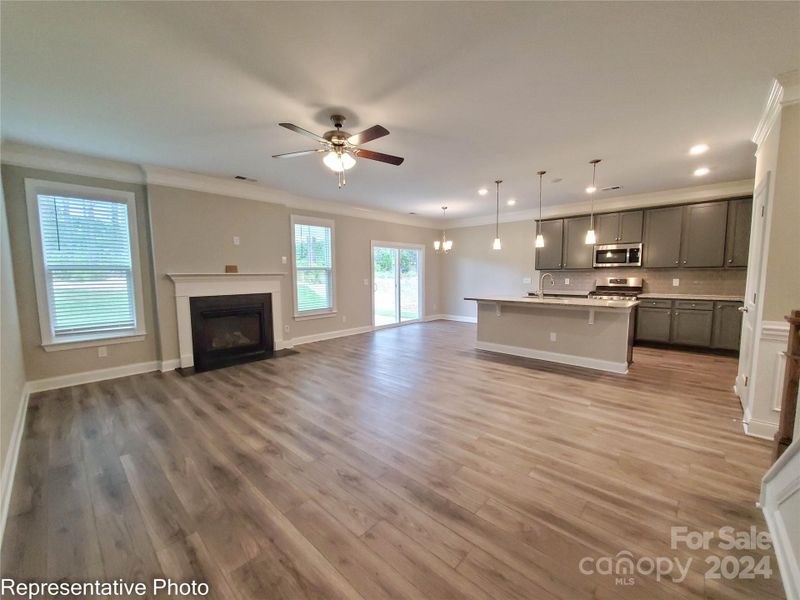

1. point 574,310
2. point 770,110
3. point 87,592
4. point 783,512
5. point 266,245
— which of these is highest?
point 770,110

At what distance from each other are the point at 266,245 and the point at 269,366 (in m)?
2.07

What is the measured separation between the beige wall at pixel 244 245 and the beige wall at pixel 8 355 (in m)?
1.27

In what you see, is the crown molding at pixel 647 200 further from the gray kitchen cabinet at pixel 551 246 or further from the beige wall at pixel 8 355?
the beige wall at pixel 8 355

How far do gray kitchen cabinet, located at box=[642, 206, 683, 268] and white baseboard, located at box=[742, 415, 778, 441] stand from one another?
143 inches

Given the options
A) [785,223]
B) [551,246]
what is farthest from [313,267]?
[785,223]

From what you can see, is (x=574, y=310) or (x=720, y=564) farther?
(x=574, y=310)

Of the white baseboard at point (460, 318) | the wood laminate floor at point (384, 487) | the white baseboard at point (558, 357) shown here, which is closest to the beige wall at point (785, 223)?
the wood laminate floor at point (384, 487)

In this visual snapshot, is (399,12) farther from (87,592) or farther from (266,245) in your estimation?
(266,245)

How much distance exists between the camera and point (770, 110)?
2570 millimetres

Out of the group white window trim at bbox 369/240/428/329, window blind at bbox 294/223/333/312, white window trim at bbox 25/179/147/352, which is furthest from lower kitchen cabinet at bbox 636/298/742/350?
white window trim at bbox 25/179/147/352

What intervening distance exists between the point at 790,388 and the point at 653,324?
3.84 m

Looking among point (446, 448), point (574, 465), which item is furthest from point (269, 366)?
point (574, 465)

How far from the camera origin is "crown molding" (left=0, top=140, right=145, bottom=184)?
11.0 feet

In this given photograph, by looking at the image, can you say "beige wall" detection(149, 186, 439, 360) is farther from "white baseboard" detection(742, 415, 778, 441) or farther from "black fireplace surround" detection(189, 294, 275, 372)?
"white baseboard" detection(742, 415, 778, 441)
